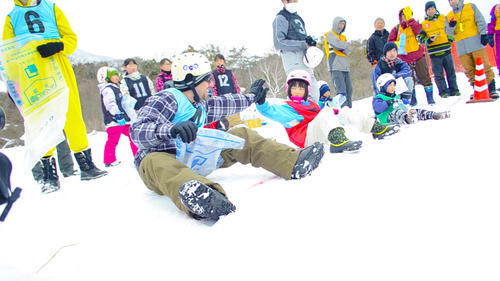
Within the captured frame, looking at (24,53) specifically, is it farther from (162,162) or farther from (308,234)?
(308,234)

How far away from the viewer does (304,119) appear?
2.72m

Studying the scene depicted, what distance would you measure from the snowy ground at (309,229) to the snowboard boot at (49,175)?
42 centimetres

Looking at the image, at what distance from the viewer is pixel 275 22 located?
3328mm

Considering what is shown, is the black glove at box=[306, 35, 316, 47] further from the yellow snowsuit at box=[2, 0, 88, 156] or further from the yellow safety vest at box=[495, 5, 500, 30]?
the yellow safety vest at box=[495, 5, 500, 30]

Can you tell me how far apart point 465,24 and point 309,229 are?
5.54 meters

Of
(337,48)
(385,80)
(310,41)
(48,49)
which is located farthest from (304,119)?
(337,48)

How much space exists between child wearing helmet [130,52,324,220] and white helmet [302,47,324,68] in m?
1.38

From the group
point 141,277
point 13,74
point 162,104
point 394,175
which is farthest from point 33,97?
point 394,175

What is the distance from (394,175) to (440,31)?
15.9 feet

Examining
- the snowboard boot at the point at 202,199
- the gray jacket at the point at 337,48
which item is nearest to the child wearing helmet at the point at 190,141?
the snowboard boot at the point at 202,199

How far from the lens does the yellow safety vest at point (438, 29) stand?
5.01 metres

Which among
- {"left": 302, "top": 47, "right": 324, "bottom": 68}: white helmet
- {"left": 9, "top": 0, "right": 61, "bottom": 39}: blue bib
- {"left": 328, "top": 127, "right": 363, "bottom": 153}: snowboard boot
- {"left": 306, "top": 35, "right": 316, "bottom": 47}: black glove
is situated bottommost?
{"left": 328, "top": 127, "right": 363, "bottom": 153}: snowboard boot

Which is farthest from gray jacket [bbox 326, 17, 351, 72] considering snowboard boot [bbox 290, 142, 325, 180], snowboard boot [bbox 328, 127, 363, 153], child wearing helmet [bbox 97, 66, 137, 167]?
snowboard boot [bbox 290, 142, 325, 180]

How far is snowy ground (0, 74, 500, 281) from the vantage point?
797 mm
